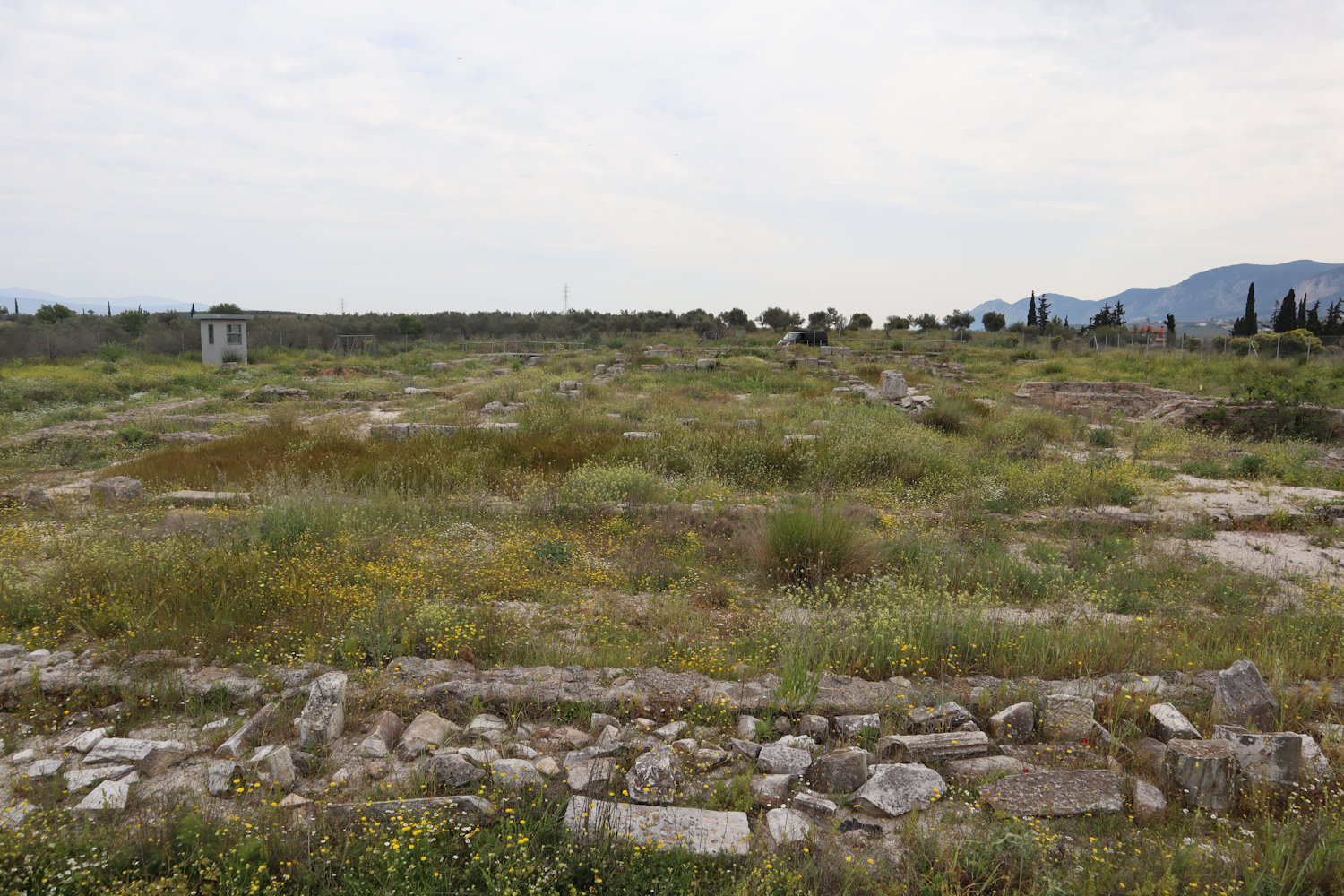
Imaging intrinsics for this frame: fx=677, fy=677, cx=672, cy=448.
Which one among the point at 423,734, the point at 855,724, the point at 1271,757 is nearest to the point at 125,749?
the point at 423,734

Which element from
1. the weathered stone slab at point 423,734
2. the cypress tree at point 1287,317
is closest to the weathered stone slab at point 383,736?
the weathered stone slab at point 423,734

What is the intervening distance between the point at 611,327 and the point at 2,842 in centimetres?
6350

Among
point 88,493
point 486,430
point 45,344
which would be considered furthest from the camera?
point 45,344

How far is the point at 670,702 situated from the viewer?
14.2 ft

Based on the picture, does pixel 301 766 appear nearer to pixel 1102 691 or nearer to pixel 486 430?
pixel 1102 691

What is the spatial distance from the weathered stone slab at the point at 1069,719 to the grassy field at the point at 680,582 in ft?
0.58

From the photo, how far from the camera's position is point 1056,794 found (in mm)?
3416

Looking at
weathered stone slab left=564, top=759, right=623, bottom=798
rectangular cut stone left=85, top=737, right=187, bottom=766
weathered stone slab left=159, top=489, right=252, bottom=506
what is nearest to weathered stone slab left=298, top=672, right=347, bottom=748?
rectangular cut stone left=85, top=737, right=187, bottom=766

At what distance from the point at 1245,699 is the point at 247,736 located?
19.4 ft

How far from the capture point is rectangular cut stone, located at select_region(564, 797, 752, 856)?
9.89 feet

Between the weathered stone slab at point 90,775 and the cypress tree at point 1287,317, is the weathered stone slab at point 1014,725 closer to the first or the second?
the weathered stone slab at point 90,775

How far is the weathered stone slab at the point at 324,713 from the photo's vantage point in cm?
380

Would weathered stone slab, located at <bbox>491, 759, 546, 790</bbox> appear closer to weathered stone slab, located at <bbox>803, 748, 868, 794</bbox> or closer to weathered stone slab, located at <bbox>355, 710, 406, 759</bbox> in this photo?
weathered stone slab, located at <bbox>355, 710, 406, 759</bbox>

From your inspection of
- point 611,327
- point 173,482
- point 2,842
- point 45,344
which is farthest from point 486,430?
point 611,327
